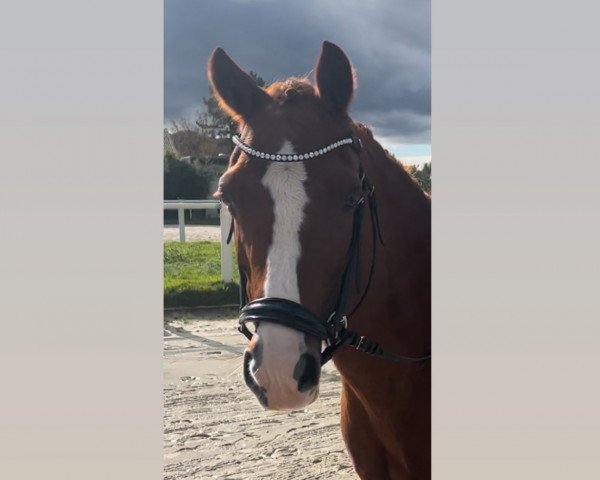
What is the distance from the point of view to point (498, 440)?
5.95 ft

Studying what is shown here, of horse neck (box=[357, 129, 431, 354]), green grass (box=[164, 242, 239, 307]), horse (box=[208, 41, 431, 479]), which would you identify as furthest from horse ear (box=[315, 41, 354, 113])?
green grass (box=[164, 242, 239, 307])

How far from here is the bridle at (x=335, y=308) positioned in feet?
5.02

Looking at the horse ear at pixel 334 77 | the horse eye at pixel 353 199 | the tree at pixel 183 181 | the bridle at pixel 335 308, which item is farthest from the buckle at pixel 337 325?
the tree at pixel 183 181

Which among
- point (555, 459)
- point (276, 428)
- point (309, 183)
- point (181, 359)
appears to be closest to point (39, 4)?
point (309, 183)

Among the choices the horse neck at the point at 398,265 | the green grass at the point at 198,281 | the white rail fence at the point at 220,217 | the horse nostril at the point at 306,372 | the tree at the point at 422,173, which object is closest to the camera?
the horse nostril at the point at 306,372

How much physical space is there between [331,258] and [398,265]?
0.49 meters

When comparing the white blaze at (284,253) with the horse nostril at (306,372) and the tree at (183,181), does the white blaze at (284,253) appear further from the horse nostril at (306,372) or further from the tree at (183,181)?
the tree at (183,181)

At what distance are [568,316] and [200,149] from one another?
63.1 inches

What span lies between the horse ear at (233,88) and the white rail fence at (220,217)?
54 cm

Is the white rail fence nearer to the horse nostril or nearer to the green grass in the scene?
the green grass

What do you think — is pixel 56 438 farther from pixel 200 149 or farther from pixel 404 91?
pixel 404 91

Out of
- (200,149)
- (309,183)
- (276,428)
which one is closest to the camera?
(309,183)

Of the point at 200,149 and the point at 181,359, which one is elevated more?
the point at 200,149

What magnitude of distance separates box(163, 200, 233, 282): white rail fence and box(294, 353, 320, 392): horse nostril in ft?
3.25
